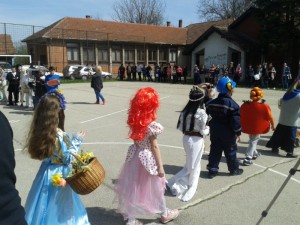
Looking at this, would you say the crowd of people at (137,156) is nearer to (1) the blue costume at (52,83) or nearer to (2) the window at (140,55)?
(1) the blue costume at (52,83)

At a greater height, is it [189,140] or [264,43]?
[264,43]

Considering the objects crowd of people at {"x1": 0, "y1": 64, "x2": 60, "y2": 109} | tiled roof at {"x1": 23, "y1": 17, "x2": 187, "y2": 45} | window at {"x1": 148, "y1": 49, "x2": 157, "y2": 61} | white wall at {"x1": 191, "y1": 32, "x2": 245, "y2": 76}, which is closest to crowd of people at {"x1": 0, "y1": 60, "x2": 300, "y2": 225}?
crowd of people at {"x1": 0, "y1": 64, "x2": 60, "y2": 109}

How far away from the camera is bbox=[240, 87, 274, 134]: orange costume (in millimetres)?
6352

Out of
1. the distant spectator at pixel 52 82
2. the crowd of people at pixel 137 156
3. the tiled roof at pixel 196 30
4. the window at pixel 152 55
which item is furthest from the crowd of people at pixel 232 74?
the tiled roof at pixel 196 30

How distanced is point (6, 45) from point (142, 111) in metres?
33.5

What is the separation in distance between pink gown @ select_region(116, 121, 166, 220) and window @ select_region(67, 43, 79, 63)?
36.3m

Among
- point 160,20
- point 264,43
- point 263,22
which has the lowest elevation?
point 264,43

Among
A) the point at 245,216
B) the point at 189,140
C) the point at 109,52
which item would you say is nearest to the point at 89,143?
the point at 189,140

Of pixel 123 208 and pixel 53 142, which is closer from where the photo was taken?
pixel 53 142

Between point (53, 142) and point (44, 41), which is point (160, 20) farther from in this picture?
point (53, 142)

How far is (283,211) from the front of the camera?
4.41 meters

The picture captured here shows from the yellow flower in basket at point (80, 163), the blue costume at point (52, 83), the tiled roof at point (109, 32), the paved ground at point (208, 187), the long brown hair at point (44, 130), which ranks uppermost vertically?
the tiled roof at point (109, 32)

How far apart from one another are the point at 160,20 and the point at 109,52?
23.5m

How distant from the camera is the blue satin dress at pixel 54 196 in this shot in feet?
11.1
